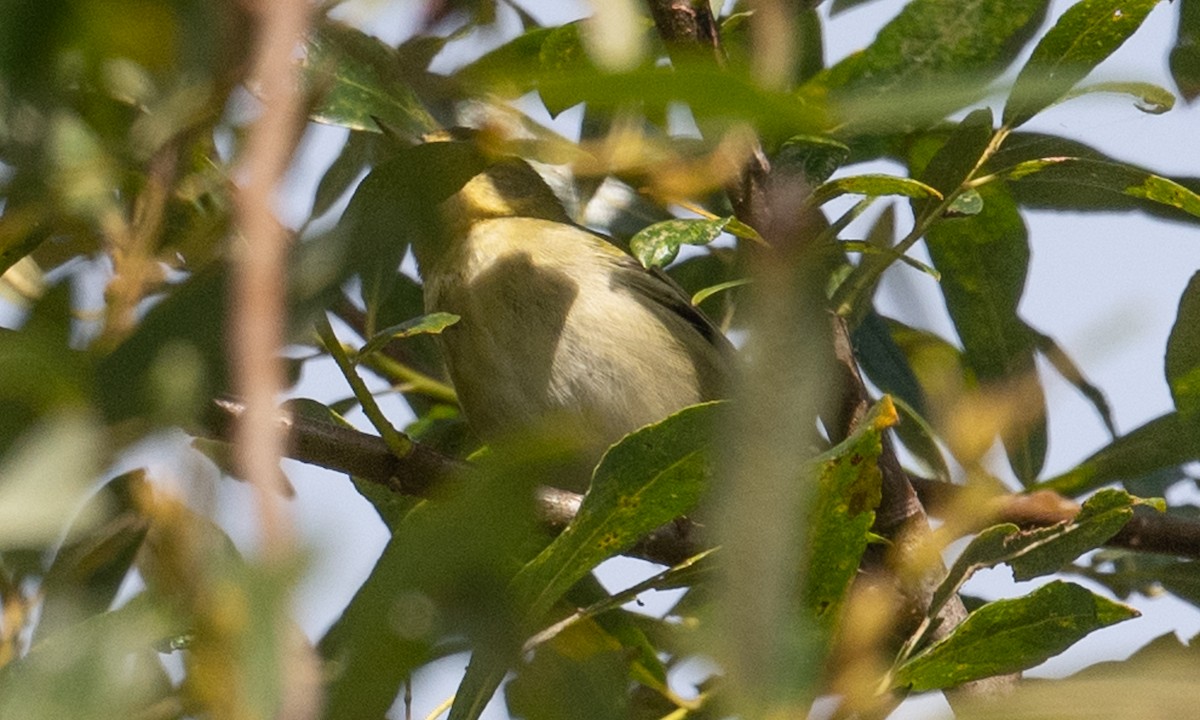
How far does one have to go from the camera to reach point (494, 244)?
3.62 meters

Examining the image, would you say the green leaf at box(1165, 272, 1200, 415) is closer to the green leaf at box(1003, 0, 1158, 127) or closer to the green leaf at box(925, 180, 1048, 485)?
the green leaf at box(925, 180, 1048, 485)

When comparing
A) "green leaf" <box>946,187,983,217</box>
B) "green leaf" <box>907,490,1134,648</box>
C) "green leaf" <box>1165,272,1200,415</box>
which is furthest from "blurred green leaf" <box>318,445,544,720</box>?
"green leaf" <box>1165,272,1200,415</box>

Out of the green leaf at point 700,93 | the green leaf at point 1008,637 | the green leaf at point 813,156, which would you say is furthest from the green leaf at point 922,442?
the green leaf at point 700,93

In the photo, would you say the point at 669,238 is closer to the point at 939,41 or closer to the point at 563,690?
the point at 939,41

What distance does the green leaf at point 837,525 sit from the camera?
1597 millimetres

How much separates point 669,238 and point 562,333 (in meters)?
1.34

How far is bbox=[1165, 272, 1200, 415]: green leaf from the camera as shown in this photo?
8.66 ft

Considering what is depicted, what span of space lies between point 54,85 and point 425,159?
605 mm

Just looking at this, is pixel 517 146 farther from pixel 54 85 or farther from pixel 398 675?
pixel 398 675

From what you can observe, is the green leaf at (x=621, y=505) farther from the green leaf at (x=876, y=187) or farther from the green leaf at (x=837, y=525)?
the green leaf at (x=876, y=187)

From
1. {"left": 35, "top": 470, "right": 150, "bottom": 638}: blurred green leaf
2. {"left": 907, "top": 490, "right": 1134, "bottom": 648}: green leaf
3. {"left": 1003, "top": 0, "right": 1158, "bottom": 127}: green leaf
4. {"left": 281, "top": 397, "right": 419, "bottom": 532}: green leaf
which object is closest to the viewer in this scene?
{"left": 35, "top": 470, "right": 150, "bottom": 638}: blurred green leaf

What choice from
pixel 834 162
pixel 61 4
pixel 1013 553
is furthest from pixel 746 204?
pixel 61 4

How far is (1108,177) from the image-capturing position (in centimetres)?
226

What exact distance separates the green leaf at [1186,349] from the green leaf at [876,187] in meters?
0.75
